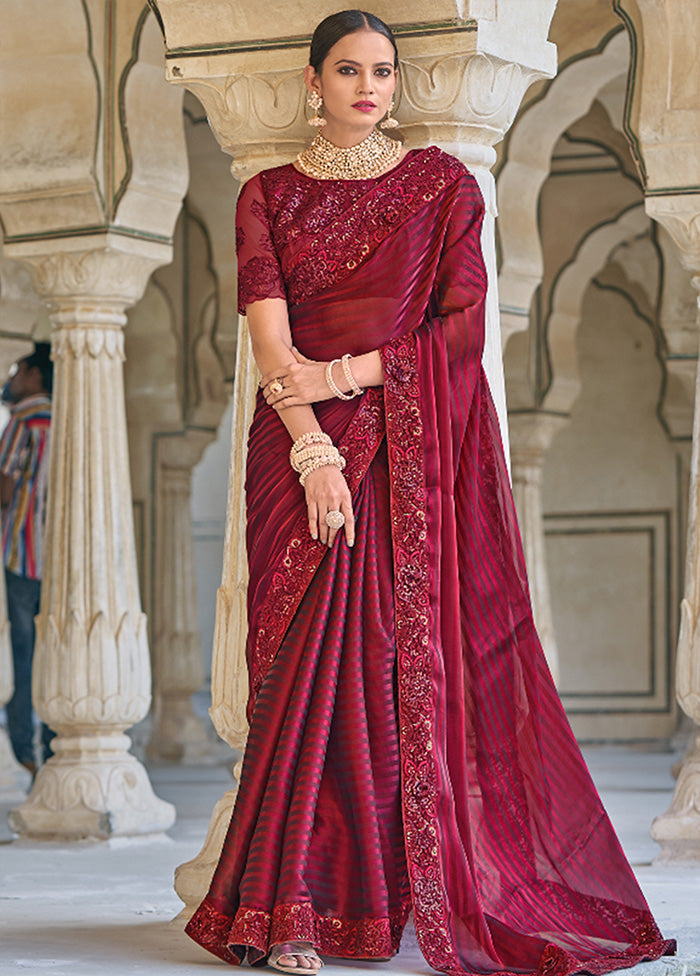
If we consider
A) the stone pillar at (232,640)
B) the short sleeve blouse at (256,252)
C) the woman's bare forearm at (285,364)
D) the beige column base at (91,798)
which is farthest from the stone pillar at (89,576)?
the woman's bare forearm at (285,364)

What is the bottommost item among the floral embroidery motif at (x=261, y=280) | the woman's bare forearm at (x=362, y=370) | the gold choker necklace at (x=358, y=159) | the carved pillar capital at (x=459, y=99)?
the woman's bare forearm at (x=362, y=370)

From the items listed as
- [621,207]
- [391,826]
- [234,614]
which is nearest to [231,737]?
[234,614]

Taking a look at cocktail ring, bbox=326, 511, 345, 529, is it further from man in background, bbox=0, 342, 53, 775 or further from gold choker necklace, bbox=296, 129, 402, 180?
man in background, bbox=0, 342, 53, 775

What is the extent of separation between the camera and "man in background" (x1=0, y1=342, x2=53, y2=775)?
7.60 metres

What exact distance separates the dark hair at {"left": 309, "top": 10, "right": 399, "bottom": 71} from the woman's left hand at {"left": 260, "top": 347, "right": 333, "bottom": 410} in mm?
550

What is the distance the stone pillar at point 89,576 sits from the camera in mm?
5824

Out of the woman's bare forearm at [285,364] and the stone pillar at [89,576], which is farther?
the stone pillar at [89,576]

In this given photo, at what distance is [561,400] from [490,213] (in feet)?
17.9

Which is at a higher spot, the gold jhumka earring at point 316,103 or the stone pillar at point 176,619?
the gold jhumka earring at point 316,103

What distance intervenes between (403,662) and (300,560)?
0.85 ft

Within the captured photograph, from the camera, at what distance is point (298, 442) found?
3.10m

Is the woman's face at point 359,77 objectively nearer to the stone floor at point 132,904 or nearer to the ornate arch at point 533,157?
the stone floor at point 132,904

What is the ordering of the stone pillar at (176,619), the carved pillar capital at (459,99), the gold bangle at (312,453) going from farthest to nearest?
the stone pillar at (176,619) → the carved pillar capital at (459,99) → the gold bangle at (312,453)

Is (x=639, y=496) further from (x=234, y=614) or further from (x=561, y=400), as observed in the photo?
(x=234, y=614)
